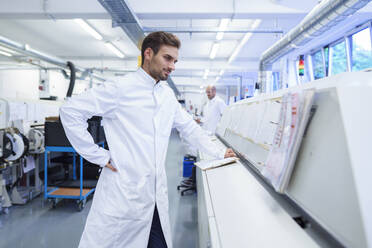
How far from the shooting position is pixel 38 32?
528cm

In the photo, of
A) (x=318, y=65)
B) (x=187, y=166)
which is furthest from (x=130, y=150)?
(x=318, y=65)

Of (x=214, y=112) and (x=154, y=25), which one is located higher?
(x=154, y=25)

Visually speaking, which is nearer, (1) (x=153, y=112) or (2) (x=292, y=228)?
(2) (x=292, y=228)

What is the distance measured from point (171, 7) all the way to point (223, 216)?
300 cm

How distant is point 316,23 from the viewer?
2100mm

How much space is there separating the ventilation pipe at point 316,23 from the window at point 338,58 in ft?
8.23

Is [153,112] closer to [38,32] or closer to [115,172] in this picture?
[115,172]

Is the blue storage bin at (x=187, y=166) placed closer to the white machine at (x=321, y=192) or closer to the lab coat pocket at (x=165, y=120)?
the lab coat pocket at (x=165, y=120)

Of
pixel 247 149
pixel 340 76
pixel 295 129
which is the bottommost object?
pixel 247 149

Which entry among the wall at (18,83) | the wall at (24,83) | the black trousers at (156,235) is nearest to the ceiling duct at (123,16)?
the black trousers at (156,235)

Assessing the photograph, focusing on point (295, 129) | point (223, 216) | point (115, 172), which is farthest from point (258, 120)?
point (115, 172)

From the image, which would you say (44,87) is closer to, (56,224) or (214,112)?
(56,224)

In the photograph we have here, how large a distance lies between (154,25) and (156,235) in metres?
4.39

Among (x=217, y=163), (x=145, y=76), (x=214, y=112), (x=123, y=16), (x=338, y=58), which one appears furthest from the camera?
(x=338, y=58)
